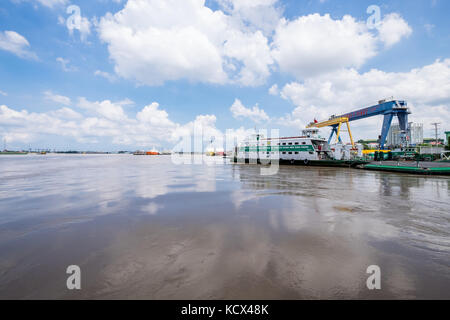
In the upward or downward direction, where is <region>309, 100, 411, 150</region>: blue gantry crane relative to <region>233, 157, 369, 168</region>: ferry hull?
upward

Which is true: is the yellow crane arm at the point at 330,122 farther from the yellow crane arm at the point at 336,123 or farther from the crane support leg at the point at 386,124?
the crane support leg at the point at 386,124

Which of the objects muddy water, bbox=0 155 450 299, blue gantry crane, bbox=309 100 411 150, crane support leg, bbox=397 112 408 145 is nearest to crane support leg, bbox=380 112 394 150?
blue gantry crane, bbox=309 100 411 150

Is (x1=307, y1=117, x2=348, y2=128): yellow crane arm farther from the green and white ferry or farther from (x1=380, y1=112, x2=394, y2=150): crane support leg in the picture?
the green and white ferry

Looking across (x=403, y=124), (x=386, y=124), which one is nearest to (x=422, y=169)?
(x=386, y=124)

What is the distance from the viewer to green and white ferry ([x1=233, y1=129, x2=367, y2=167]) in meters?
31.8

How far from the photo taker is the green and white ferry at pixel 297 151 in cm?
3182

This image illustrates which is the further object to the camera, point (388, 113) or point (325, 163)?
point (388, 113)

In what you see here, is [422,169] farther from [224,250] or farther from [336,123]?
[336,123]

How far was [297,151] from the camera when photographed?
33812 millimetres

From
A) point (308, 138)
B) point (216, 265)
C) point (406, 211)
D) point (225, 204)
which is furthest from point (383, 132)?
point (216, 265)

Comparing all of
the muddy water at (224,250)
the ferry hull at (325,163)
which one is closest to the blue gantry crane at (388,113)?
the ferry hull at (325,163)

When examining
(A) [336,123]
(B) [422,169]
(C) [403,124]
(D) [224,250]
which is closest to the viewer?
(D) [224,250]
